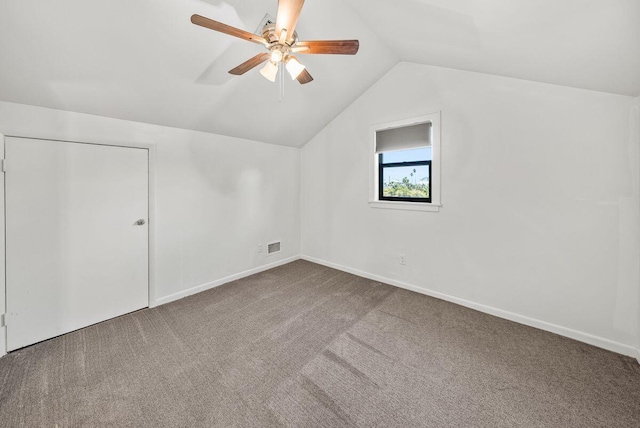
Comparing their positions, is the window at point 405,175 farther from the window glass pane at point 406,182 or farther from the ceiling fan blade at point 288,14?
the ceiling fan blade at point 288,14

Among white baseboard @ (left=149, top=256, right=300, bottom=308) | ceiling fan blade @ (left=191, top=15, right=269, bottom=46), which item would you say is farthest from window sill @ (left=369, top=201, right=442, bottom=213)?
ceiling fan blade @ (left=191, top=15, right=269, bottom=46)

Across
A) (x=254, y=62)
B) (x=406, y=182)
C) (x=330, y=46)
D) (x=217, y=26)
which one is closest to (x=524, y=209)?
(x=406, y=182)

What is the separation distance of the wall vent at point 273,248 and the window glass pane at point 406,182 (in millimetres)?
1923

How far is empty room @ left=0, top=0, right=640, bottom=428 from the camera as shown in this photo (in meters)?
1.51

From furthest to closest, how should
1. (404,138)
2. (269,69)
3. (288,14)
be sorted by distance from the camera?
(404,138) → (269,69) → (288,14)

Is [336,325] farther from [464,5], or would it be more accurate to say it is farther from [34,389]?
[464,5]

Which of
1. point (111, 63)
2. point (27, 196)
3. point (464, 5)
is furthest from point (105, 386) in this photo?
point (464, 5)

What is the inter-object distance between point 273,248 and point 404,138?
2593 millimetres

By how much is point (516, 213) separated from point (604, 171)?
2.16 ft

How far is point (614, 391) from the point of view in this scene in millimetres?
1578

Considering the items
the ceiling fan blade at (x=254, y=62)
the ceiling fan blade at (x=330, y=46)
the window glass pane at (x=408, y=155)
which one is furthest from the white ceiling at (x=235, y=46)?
the window glass pane at (x=408, y=155)

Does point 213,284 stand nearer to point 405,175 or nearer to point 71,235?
point 71,235

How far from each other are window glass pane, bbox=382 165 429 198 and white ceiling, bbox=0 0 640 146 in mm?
1209

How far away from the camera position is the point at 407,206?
3.10 metres
